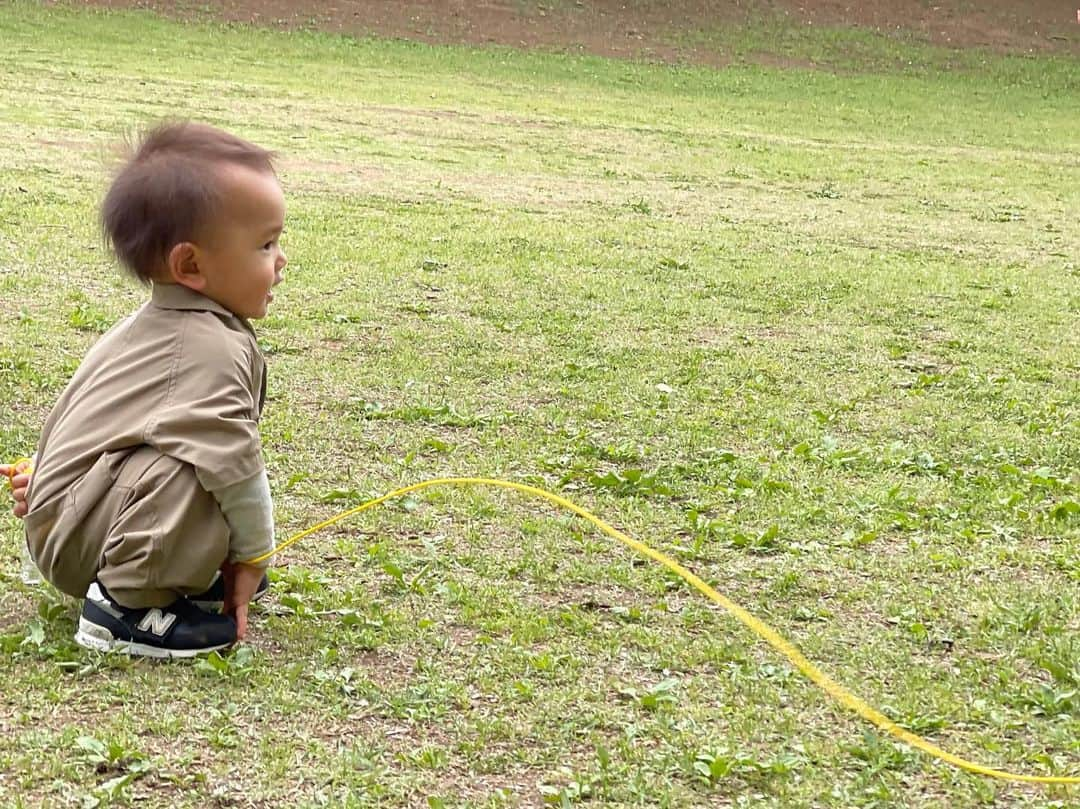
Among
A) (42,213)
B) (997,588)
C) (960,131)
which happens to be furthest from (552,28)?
(997,588)

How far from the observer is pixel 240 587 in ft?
9.95

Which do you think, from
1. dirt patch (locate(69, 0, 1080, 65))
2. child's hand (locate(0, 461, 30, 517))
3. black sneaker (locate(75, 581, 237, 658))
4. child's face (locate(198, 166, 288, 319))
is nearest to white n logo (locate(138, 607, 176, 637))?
black sneaker (locate(75, 581, 237, 658))

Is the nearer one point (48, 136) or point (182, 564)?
point (182, 564)

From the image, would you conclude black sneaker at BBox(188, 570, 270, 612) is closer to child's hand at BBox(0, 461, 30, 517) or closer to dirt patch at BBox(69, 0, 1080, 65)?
child's hand at BBox(0, 461, 30, 517)

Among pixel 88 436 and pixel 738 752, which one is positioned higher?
pixel 88 436

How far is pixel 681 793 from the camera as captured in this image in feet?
8.49

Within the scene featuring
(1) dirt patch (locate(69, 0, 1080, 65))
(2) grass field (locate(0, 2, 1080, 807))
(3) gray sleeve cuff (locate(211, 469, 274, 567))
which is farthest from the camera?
(1) dirt patch (locate(69, 0, 1080, 65))

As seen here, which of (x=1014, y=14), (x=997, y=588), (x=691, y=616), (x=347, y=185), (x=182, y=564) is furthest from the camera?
(x=1014, y=14)

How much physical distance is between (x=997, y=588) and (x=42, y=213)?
598cm

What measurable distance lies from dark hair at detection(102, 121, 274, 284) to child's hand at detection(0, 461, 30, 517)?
0.51 m

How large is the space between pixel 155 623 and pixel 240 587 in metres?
0.18

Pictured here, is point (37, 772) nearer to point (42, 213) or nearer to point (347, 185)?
point (42, 213)

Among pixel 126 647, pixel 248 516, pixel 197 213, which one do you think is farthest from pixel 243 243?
pixel 126 647

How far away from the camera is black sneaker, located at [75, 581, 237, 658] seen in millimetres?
2965
